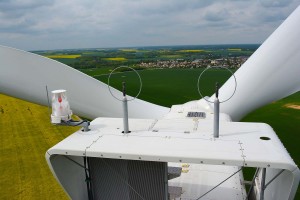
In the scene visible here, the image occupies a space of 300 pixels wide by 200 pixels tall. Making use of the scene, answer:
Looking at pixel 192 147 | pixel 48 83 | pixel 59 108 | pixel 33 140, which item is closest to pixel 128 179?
pixel 192 147

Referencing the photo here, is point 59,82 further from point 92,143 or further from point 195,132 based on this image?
point 195,132

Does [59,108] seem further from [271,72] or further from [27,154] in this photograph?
[27,154]

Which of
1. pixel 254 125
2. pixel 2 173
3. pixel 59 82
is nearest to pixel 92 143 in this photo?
pixel 59 82

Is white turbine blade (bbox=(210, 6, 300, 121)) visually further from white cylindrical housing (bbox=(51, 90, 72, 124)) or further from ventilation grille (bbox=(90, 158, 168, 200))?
white cylindrical housing (bbox=(51, 90, 72, 124))

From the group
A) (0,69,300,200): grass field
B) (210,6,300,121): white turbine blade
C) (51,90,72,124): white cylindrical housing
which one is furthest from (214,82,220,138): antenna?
(0,69,300,200): grass field

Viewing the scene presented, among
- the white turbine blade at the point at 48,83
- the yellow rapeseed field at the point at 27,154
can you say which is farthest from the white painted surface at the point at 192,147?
the yellow rapeseed field at the point at 27,154
